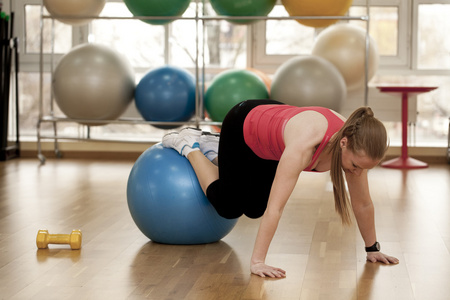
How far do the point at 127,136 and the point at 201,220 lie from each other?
11.1ft

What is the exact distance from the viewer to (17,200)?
3812 millimetres

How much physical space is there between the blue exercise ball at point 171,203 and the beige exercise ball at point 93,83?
6.80ft

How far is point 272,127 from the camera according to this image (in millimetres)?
2408

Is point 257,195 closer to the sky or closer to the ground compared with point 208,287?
closer to the sky

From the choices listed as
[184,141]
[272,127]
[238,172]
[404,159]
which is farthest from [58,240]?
[404,159]

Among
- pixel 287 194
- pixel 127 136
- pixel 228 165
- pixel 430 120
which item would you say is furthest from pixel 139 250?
pixel 430 120

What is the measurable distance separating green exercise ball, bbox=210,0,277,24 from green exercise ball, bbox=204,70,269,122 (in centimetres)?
41

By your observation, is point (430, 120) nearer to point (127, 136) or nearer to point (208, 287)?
point (127, 136)

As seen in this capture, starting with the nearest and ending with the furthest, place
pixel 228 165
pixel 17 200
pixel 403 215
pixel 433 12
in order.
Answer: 1. pixel 228 165
2. pixel 403 215
3. pixel 17 200
4. pixel 433 12

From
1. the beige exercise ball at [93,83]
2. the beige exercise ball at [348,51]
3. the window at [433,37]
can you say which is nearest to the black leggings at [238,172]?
the beige exercise ball at [93,83]

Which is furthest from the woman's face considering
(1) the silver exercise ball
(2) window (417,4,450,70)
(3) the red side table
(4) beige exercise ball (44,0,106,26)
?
(2) window (417,4,450,70)

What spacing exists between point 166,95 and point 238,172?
7.37ft

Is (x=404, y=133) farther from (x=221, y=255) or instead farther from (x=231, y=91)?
(x=221, y=255)

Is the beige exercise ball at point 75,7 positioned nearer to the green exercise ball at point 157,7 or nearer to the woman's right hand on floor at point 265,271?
the green exercise ball at point 157,7
